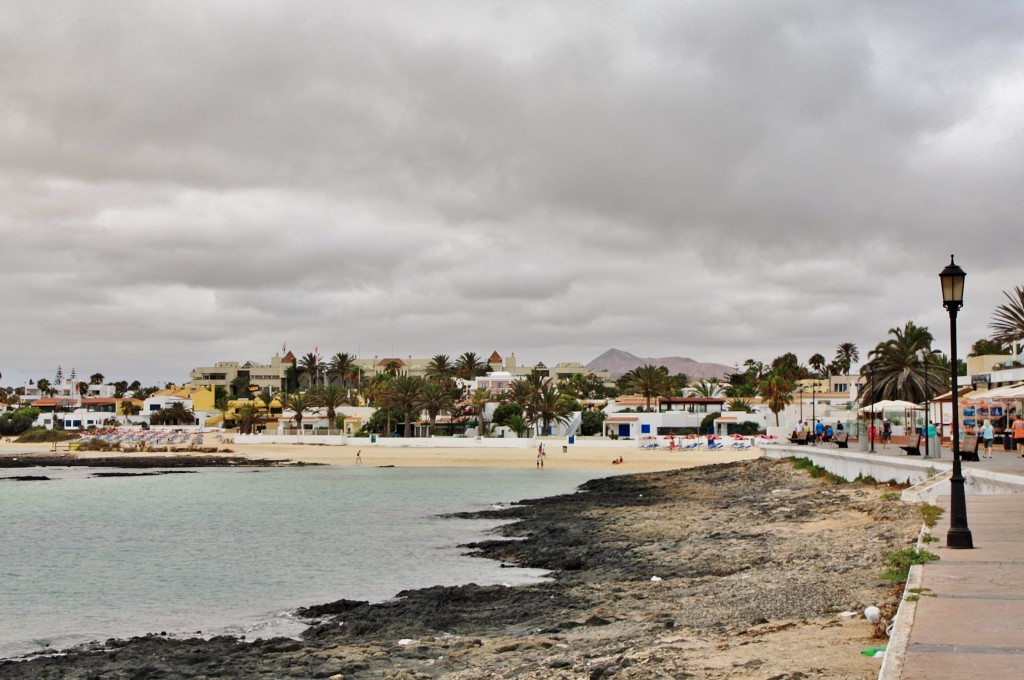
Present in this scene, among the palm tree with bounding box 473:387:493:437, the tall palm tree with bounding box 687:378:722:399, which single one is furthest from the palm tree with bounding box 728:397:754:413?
the palm tree with bounding box 473:387:493:437

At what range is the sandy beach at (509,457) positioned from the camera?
2842 inches

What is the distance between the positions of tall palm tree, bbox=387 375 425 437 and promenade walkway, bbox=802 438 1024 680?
8698 cm

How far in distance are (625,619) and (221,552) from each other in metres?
19.7

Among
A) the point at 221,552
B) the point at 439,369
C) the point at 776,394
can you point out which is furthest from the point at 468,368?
the point at 221,552

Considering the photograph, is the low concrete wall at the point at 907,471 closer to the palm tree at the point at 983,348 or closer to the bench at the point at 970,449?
the bench at the point at 970,449

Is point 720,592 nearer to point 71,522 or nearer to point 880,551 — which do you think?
point 880,551

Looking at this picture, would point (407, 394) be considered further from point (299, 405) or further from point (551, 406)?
point (299, 405)

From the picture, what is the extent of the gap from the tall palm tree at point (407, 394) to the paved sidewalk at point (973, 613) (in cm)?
8722

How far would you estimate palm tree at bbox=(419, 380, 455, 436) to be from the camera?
9912 cm

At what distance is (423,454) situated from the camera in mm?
84812

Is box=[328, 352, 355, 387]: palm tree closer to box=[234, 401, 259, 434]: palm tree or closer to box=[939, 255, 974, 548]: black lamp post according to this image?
box=[234, 401, 259, 434]: palm tree

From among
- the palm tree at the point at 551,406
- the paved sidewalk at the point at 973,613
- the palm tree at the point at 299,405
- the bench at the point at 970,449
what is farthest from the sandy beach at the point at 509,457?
the paved sidewalk at the point at 973,613

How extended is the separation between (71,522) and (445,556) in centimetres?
2201

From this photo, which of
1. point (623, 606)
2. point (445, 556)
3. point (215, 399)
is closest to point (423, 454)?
point (445, 556)
